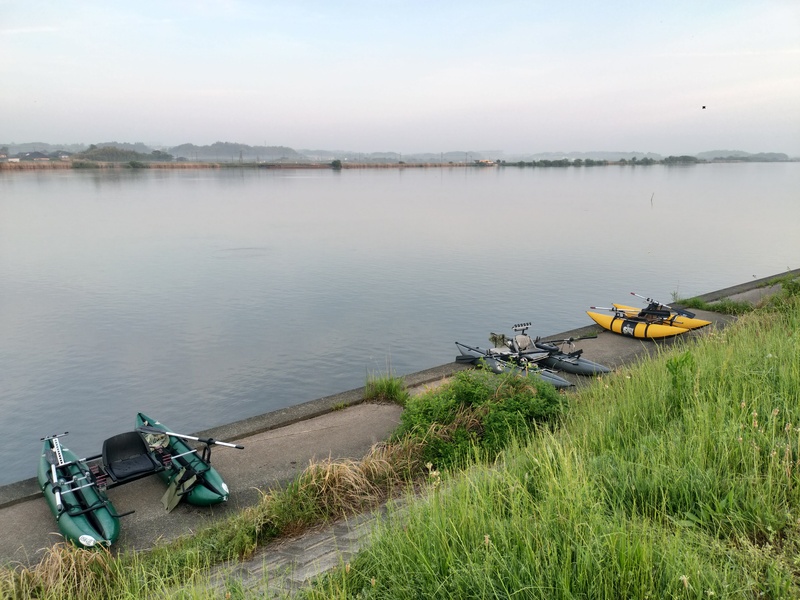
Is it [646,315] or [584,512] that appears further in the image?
[646,315]

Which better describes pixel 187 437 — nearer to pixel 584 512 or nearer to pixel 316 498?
pixel 316 498

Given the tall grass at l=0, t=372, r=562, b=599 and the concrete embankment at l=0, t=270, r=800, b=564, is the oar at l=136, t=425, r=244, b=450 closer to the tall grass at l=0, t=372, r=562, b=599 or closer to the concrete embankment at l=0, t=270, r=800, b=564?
the concrete embankment at l=0, t=270, r=800, b=564

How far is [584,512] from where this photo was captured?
380cm

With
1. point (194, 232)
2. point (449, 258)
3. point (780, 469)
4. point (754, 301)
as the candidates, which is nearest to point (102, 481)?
point (780, 469)

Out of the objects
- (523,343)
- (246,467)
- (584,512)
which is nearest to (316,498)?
(246,467)

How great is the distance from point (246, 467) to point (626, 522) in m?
5.95

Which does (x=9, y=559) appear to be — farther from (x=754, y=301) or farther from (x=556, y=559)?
(x=754, y=301)

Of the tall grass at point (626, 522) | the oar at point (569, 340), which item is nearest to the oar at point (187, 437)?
the tall grass at point (626, 522)

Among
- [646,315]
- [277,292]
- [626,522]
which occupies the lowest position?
[277,292]

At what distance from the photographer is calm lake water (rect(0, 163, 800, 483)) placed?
14.7 meters

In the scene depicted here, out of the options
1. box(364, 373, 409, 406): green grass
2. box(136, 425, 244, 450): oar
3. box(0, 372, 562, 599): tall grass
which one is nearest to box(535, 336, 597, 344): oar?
box(364, 373, 409, 406): green grass

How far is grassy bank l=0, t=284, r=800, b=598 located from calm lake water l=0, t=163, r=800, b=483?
7.30 m

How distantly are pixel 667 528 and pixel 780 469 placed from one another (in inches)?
39.5

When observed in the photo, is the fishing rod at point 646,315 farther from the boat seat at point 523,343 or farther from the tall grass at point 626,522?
the tall grass at point 626,522
